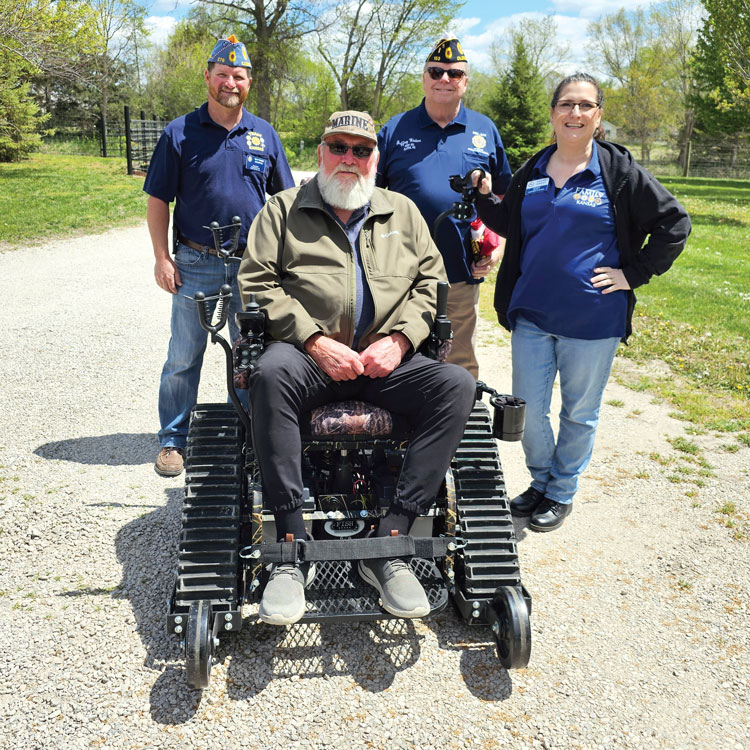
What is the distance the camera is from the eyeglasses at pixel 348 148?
10.7 feet

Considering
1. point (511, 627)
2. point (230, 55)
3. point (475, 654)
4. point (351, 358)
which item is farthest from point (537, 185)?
point (475, 654)

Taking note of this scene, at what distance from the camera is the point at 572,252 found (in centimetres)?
349

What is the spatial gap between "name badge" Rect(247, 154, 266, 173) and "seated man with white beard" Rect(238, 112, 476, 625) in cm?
79

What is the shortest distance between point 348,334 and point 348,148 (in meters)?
0.87

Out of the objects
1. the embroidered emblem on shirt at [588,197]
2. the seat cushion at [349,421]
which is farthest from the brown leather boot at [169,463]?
the embroidered emblem on shirt at [588,197]

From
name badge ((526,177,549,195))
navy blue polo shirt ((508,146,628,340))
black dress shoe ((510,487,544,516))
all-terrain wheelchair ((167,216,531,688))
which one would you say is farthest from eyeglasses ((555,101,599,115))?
black dress shoe ((510,487,544,516))

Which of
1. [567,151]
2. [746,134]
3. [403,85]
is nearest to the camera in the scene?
[567,151]

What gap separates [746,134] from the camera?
35219 mm

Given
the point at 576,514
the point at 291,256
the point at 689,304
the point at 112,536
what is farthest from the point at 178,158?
the point at 689,304

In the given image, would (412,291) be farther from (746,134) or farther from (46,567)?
(746,134)

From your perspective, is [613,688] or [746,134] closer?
[613,688]

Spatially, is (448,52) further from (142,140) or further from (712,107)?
(712,107)

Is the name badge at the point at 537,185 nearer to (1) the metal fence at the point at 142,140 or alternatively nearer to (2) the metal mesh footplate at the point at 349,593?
(2) the metal mesh footplate at the point at 349,593

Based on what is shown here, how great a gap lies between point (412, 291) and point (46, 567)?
2145 mm
